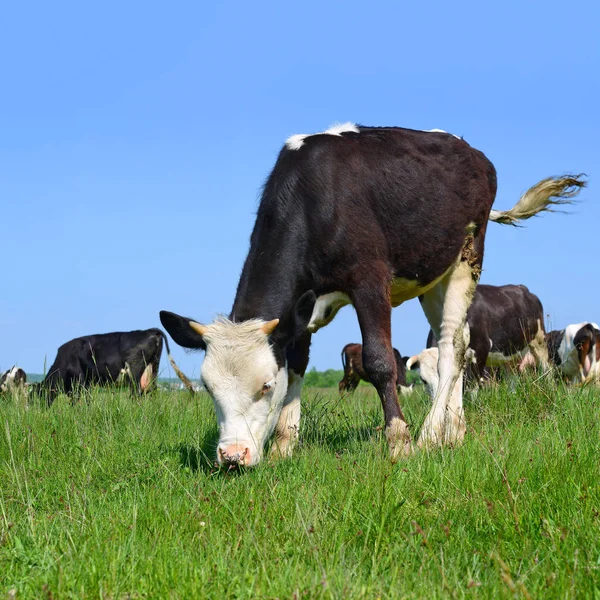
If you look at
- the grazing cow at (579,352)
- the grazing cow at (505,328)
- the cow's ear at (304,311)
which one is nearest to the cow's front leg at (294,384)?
the cow's ear at (304,311)

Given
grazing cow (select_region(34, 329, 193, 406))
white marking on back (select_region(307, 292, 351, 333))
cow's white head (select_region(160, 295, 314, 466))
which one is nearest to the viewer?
cow's white head (select_region(160, 295, 314, 466))

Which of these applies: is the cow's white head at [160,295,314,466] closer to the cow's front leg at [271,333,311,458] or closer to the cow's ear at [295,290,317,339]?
the cow's ear at [295,290,317,339]

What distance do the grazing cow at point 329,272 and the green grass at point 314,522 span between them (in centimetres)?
58

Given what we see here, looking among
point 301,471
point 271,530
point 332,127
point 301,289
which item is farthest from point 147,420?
point 271,530

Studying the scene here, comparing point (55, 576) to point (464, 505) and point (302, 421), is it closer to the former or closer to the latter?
point (464, 505)

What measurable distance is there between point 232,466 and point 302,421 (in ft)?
7.43

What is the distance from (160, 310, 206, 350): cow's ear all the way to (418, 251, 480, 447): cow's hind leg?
2412mm

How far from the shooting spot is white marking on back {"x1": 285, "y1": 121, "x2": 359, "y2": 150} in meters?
7.95

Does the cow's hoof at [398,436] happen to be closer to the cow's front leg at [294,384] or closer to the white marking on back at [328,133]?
the cow's front leg at [294,384]

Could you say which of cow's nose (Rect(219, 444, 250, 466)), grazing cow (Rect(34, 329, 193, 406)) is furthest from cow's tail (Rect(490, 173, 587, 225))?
grazing cow (Rect(34, 329, 193, 406))

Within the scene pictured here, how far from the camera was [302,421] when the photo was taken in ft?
27.7

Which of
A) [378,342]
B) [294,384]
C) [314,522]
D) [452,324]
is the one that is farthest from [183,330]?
[314,522]

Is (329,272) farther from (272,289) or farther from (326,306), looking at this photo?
(272,289)

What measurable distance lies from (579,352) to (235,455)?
44.7ft
